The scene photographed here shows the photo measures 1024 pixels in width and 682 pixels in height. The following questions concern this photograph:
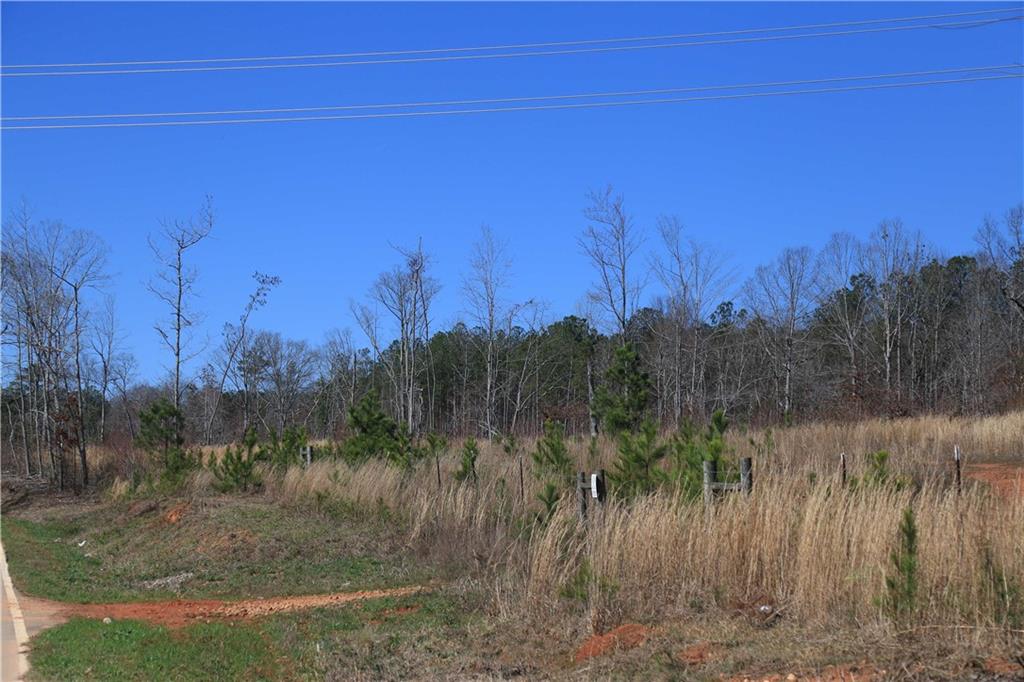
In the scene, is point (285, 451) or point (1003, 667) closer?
point (1003, 667)

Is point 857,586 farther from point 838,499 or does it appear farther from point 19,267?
point 19,267

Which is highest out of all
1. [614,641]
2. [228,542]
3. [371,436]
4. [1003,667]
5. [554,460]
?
[371,436]

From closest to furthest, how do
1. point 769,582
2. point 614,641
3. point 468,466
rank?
point 614,641 → point 769,582 → point 468,466

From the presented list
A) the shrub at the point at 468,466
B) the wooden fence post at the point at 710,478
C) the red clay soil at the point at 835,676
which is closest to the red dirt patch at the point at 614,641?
the red clay soil at the point at 835,676

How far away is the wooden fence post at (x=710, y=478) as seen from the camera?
34.1 ft

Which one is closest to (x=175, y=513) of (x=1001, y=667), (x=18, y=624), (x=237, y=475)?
(x=237, y=475)

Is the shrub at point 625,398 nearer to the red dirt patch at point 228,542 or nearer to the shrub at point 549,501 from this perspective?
the red dirt patch at point 228,542

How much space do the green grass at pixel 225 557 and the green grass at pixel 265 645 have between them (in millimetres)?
2333

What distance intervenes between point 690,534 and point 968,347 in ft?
152

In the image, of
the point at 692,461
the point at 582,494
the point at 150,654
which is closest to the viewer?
the point at 150,654

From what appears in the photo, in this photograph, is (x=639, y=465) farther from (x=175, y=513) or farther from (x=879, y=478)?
(x=175, y=513)

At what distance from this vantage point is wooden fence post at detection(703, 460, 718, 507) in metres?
10.4

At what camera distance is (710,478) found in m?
10.8

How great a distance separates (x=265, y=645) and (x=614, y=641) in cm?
379
